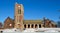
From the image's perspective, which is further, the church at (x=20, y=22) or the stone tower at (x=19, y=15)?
the church at (x=20, y=22)

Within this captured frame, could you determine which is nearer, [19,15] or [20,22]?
[20,22]

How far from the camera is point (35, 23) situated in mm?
75562

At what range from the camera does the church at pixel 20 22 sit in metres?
72.0

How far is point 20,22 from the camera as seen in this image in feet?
238

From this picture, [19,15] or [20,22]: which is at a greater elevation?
[19,15]

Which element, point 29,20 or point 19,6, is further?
point 29,20

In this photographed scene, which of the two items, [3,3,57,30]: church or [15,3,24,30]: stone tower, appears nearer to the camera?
[15,3,24,30]: stone tower

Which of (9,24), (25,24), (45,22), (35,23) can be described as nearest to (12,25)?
(9,24)

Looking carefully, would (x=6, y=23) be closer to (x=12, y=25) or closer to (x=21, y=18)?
(x=12, y=25)

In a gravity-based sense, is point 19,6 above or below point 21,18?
above

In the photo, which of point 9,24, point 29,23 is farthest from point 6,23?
point 29,23

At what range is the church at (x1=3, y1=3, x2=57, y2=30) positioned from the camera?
236 ft

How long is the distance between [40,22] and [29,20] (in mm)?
5791

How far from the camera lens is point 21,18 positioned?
73.5 meters
